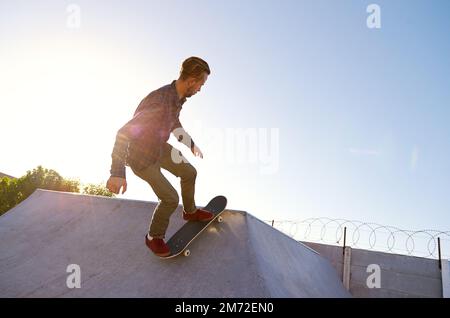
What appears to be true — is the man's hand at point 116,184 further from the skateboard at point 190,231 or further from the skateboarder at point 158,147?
the skateboard at point 190,231

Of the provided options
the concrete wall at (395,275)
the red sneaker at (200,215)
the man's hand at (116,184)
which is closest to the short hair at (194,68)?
the man's hand at (116,184)

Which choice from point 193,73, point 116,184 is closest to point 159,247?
point 116,184

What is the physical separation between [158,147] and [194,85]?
2.81ft

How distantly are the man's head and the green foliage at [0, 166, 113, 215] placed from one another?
21.0 metres

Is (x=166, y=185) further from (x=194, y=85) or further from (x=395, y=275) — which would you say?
(x=395, y=275)

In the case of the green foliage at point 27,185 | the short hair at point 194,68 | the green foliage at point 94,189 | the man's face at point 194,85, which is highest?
the green foliage at point 94,189

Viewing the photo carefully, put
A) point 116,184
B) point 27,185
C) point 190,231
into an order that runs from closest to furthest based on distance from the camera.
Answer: point 116,184 → point 190,231 → point 27,185

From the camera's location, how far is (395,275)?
7848 mm

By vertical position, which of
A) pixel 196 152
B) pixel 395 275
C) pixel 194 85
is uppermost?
pixel 194 85

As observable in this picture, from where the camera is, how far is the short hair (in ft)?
12.4

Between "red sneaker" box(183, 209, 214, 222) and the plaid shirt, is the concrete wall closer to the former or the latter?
"red sneaker" box(183, 209, 214, 222)

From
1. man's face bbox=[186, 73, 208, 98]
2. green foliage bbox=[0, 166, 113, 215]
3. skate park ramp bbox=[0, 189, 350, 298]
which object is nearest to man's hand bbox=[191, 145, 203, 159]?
man's face bbox=[186, 73, 208, 98]

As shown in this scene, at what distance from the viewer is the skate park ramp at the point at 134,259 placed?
357cm
